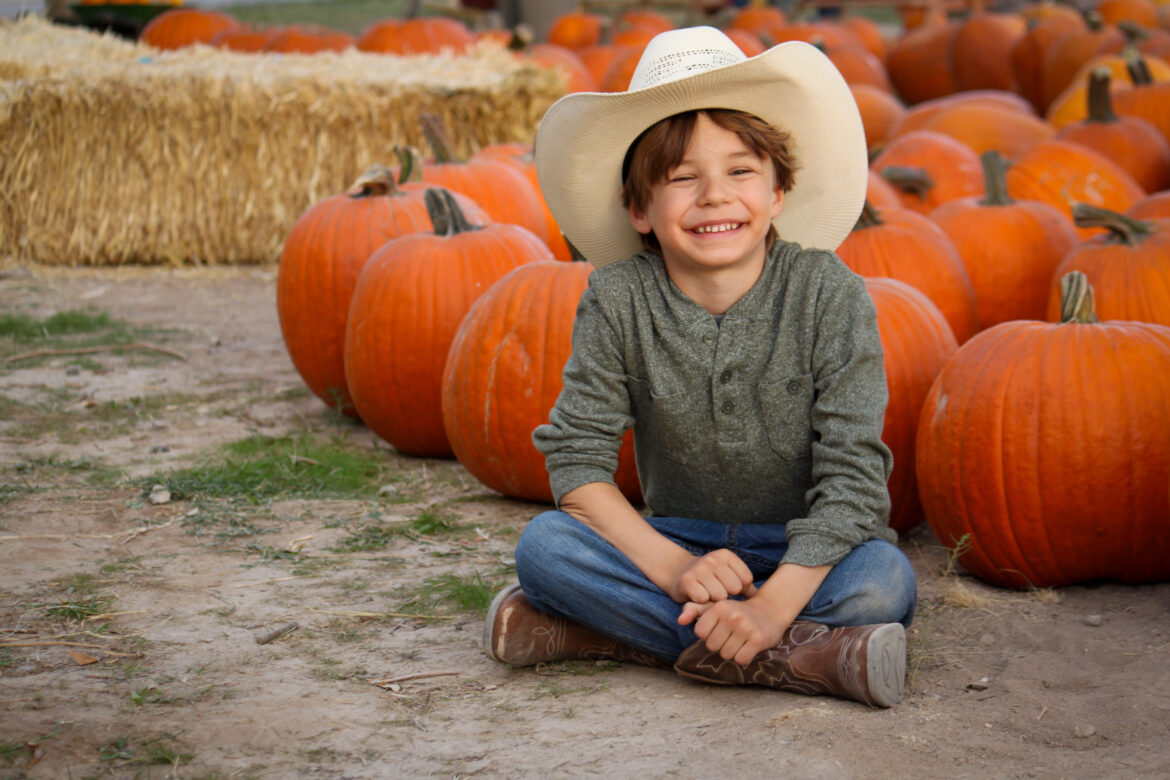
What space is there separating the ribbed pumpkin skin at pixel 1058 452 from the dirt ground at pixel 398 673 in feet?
0.39

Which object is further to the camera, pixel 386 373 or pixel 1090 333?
pixel 386 373

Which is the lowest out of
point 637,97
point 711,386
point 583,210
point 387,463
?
point 387,463

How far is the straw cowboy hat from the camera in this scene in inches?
97.6

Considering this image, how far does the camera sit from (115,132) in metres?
7.52

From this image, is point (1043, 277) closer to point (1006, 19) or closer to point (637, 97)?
point (637, 97)

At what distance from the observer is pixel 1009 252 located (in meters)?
4.51

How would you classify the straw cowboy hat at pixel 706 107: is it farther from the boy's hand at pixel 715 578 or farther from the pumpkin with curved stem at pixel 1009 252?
the pumpkin with curved stem at pixel 1009 252

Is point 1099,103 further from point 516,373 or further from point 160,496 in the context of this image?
point 160,496

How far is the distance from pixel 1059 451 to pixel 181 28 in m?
11.0

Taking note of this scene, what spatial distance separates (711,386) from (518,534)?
111 cm

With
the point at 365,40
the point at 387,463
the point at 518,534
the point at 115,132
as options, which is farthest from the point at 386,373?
the point at 365,40

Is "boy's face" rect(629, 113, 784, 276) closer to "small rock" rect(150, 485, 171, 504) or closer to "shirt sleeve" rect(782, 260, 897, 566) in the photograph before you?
"shirt sleeve" rect(782, 260, 897, 566)

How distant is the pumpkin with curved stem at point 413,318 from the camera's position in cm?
405

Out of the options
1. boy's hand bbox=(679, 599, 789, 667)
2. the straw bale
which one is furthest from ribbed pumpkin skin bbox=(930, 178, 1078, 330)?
the straw bale
